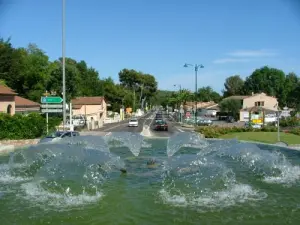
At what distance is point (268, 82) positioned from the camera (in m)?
142

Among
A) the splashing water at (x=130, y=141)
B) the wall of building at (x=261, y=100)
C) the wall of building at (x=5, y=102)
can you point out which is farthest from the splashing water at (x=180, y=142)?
the wall of building at (x=261, y=100)

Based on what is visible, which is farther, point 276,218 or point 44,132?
point 44,132

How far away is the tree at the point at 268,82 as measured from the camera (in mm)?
139125

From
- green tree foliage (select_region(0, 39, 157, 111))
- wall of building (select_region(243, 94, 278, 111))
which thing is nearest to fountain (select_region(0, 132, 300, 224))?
green tree foliage (select_region(0, 39, 157, 111))

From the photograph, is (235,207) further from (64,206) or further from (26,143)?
(26,143)

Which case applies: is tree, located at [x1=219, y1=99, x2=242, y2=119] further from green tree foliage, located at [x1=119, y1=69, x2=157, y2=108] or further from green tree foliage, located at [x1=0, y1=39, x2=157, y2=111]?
green tree foliage, located at [x1=119, y1=69, x2=157, y2=108]

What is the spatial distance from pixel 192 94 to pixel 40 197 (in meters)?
85.8

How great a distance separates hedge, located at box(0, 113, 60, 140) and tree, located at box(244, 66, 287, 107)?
11173 cm

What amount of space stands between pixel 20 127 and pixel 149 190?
2381cm

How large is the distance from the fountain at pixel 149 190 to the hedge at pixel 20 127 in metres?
13.0

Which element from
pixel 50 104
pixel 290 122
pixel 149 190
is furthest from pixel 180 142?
pixel 290 122

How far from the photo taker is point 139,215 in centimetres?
1273

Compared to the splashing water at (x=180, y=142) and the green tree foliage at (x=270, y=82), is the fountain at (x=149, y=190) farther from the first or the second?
the green tree foliage at (x=270, y=82)

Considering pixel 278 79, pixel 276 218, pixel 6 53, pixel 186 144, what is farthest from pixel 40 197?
pixel 278 79
